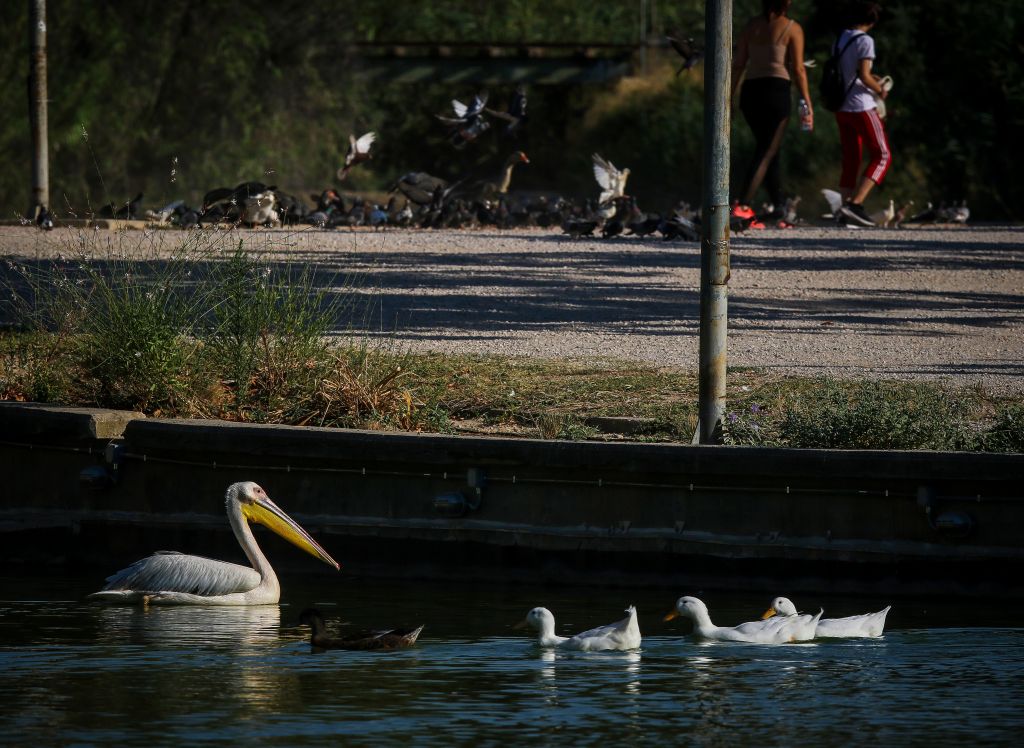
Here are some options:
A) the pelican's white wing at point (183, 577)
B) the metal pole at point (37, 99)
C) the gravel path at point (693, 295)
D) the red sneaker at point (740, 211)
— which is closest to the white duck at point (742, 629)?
the pelican's white wing at point (183, 577)

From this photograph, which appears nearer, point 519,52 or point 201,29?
point 201,29

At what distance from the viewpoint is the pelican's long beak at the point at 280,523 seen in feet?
33.9

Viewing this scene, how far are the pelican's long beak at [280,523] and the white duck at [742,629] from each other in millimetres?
2334

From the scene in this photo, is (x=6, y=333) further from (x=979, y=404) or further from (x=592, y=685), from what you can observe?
(x=592, y=685)

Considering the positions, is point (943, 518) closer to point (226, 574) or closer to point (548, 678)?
point (548, 678)

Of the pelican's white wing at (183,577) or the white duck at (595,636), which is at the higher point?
the pelican's white wing at (183,577)

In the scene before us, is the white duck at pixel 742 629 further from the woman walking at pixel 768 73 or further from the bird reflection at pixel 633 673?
the woman walking at pixel 768 73

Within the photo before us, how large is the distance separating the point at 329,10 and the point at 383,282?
80.2 feet

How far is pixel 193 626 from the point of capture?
31.7ft

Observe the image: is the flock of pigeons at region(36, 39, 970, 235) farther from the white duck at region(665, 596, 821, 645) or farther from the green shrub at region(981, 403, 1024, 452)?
the white duck at region(665, 596, 821, 645)

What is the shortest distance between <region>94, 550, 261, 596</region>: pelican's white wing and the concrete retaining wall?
84 centimetres

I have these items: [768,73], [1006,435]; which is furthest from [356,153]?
[1006,435]

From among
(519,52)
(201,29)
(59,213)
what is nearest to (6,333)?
(59,213)

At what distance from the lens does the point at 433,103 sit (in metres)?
50.0
